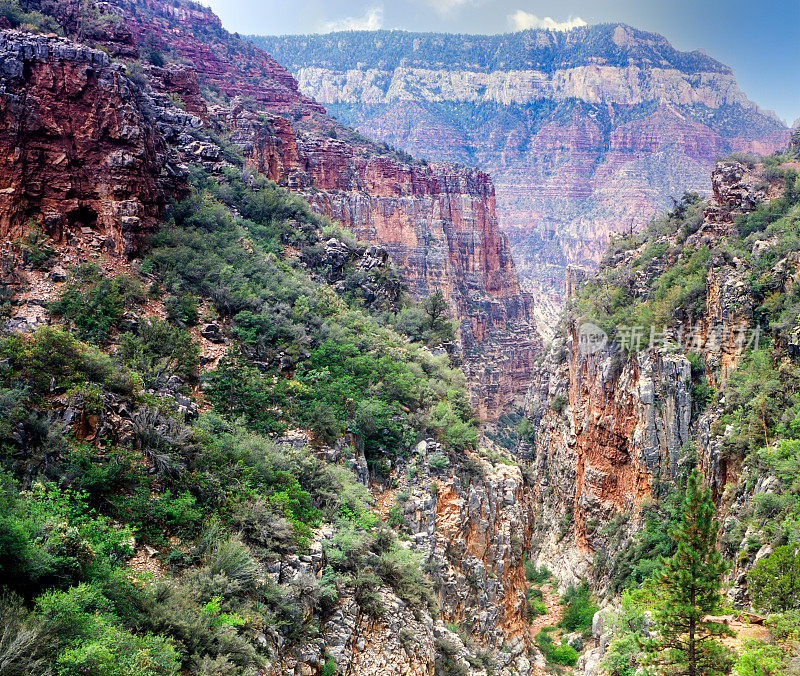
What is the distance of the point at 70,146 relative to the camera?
59.6 feet

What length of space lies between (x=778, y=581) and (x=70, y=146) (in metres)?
23.7

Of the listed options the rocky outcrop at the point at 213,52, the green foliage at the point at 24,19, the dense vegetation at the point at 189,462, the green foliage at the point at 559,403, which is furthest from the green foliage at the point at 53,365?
the rocky outcrop at the point at 213,52

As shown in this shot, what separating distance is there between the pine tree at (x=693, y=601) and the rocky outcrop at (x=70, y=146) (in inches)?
741

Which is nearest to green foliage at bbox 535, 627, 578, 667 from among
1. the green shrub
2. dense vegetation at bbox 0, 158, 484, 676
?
dense vegetation at bbox 0, 158, 484, 676

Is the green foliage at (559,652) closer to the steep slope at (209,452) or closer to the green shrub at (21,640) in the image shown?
the steep slope at (209,452)

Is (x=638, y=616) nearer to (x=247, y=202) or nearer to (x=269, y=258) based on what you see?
(x=269, y=258)

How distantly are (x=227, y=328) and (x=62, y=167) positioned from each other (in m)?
7.00

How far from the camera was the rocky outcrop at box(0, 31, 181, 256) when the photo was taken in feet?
54.9

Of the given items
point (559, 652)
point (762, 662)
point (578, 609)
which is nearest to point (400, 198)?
point (578, 609)

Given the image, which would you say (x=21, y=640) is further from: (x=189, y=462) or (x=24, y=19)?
(x=24, y=19)

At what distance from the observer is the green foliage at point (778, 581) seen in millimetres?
14242

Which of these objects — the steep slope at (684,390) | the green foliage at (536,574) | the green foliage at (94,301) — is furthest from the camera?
the green foliage at (536,574)

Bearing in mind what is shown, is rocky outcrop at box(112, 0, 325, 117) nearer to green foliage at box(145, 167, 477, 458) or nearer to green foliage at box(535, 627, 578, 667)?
green foliage at box(145, 167, 477, 458)

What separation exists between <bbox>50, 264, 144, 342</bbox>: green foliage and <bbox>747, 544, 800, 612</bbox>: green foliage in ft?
59.7
